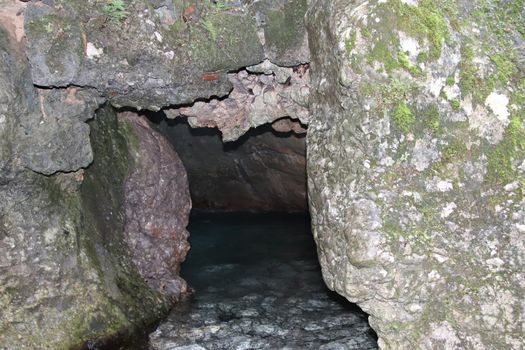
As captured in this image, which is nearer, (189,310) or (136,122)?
(189,310)

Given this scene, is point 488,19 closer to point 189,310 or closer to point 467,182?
point 467,182

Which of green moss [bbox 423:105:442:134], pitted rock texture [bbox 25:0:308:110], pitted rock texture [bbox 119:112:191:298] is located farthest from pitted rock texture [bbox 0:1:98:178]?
green moss [bbox 423:105:442:134]

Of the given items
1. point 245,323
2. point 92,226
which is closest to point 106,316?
point 92,226

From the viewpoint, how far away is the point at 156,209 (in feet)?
23.6

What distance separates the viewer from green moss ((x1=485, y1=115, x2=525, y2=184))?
13.4 ft

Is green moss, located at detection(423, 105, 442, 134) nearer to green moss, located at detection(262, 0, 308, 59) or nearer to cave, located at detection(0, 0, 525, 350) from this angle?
cave, located at detection(0, 0, 525, 350)

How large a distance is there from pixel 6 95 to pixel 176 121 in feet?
19.5

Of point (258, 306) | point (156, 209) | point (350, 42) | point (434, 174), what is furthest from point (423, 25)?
point (156, 209)

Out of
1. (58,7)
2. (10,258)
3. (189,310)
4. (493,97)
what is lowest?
(189,310)

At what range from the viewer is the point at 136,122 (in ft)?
23.9

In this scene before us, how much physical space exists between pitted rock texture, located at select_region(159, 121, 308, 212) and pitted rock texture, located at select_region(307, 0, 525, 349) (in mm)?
5602

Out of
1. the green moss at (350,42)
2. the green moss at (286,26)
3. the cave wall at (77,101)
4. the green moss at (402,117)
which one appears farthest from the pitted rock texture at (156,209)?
the green moss at (402,117)

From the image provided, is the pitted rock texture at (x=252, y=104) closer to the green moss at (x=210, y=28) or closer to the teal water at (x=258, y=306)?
the green moss at (x=210, y=28)

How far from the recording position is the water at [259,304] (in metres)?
5.84
